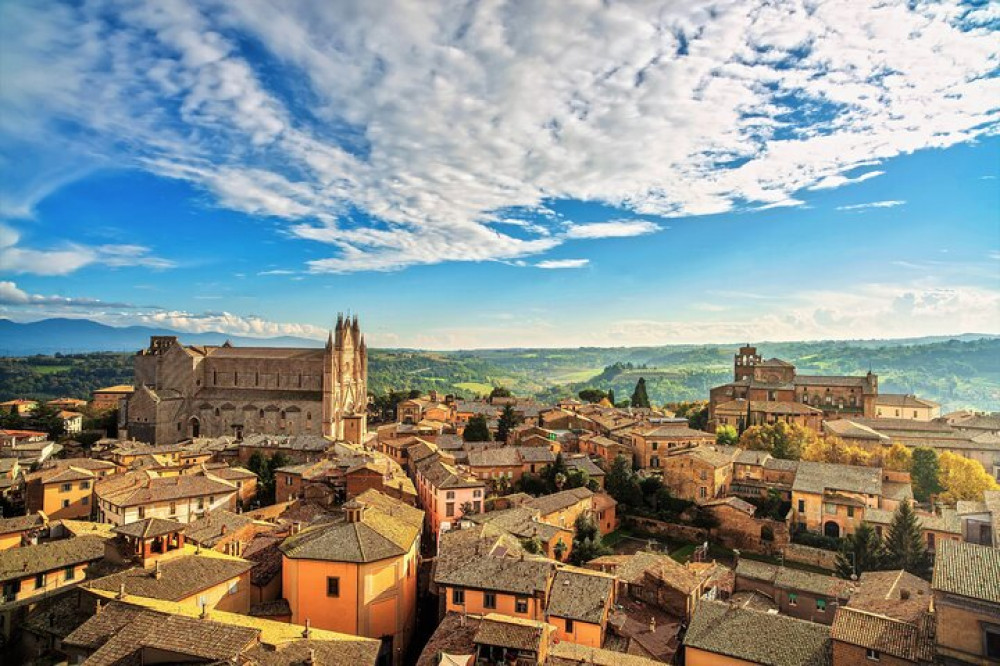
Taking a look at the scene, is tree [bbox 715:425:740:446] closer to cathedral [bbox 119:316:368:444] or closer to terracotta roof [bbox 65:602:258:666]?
cathedral [bbox 119:316:368:444]

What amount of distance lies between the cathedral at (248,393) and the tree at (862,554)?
51942mm

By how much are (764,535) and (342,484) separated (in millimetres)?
32388

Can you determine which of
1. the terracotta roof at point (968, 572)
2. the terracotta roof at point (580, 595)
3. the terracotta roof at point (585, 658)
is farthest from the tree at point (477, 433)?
the terracotta roof at point (968, 572)

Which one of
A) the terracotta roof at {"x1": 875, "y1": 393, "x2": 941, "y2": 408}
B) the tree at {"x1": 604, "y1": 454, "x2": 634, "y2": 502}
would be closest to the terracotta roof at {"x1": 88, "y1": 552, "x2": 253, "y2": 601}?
the tree at {"x1": 604, "y1": 454, "x2": 634, "y2": 502}

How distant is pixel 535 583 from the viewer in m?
26.2

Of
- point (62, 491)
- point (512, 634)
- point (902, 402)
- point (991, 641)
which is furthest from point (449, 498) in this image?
point (902, 402)

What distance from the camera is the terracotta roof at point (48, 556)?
29.5 m

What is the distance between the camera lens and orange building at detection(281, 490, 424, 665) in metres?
26.1

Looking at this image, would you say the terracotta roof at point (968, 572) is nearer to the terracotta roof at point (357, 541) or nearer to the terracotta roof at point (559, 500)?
the terracotta roof at point (357, 541)

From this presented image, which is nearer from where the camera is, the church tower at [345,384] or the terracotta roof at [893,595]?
the terracotta roof at [893,595]

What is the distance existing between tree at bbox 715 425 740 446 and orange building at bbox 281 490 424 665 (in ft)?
136

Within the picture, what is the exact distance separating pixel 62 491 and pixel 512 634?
136 ft

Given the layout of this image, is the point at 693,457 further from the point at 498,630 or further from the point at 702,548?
the point at 498,630

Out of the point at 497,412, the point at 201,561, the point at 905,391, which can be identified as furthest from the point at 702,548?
the point at 905,391
